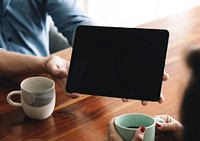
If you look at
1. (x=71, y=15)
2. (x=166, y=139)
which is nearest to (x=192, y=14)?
(x=71, y=15)

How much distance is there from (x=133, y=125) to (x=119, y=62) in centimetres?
17

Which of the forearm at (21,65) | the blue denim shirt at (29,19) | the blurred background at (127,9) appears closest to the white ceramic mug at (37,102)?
the forearm at (21,65)

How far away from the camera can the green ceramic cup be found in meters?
0.92

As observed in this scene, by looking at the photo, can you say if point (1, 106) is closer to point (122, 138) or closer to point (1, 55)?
point (1, 55)

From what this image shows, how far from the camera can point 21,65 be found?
1337 mm

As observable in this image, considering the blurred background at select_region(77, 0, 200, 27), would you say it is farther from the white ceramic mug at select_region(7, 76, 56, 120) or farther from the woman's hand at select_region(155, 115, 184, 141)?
the woman's hand at select_region(155, 115, 184, 141)

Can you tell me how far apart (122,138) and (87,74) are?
22cm

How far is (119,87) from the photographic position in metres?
1.06

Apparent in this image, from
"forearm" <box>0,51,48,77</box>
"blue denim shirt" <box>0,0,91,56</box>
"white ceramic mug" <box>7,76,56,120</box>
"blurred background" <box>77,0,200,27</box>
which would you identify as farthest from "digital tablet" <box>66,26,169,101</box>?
"blurred background" <box>77,0,200,27</box>

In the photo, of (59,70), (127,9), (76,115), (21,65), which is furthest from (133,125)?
(127,9)

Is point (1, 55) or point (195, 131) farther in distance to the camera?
point (1, 55)

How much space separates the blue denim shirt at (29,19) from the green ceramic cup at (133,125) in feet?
2.44

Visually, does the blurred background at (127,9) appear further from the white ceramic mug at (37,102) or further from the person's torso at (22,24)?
the white ceramic mug at (37,102)

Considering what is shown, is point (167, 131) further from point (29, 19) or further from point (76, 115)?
point (29, 19)
